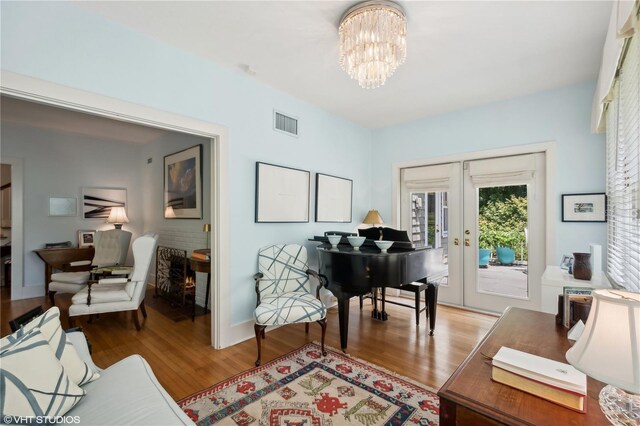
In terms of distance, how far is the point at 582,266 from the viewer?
8.01ft

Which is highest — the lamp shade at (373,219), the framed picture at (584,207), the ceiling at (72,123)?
the ceiling at (72,123)

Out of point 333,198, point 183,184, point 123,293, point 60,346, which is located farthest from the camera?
point 183,184

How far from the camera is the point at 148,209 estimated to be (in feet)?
18.3

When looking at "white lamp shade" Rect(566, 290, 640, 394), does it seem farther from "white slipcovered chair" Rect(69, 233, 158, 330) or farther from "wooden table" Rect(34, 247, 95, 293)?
"wooden table" Rect(34, 247, 95, 293)

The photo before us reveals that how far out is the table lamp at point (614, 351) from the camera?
75 centimetres

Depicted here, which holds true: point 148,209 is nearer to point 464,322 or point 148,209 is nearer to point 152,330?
point 152,330

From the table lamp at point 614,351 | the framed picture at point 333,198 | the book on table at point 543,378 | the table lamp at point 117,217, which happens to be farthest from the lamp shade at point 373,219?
the table lamp at point 117,217

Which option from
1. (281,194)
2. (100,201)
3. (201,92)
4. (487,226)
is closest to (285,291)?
(281,194)

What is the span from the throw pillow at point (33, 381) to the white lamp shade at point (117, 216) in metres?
4.76

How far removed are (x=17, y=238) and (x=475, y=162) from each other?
22.9ft

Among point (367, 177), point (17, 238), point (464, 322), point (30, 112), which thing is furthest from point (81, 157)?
point (464, 322)

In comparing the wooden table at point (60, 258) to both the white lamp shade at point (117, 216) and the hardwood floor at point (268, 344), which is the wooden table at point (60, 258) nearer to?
the white lamp shade at point (117, 216)

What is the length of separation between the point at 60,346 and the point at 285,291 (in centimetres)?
202

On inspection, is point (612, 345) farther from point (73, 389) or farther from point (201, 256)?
point (201, 256)
